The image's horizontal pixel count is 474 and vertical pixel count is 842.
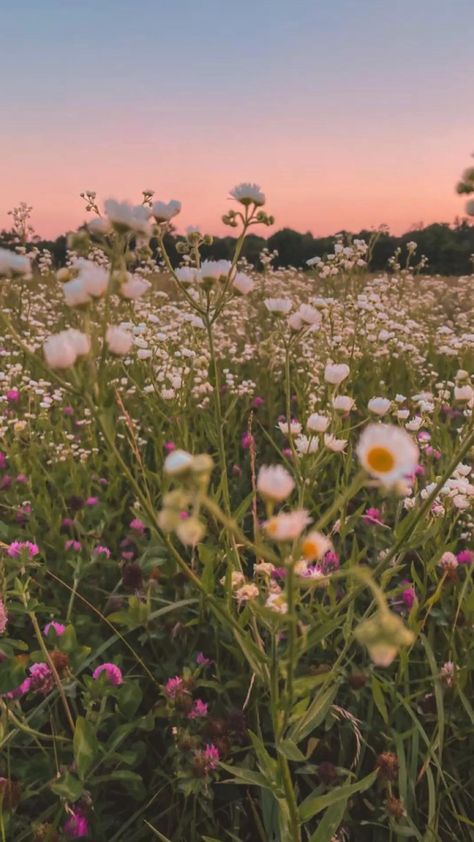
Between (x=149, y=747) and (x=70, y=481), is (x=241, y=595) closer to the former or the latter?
(x=149, y=747)

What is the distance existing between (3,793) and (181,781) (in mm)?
433

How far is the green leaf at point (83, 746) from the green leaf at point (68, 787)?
0.07 ft

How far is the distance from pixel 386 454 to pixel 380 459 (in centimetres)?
1

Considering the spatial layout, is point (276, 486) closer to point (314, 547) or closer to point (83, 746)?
point (314, 547)

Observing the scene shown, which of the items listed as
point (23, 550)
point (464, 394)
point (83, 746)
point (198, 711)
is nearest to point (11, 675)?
point (83, 746)

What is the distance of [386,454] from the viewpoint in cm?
93

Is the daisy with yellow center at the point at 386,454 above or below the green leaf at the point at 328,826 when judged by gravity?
above

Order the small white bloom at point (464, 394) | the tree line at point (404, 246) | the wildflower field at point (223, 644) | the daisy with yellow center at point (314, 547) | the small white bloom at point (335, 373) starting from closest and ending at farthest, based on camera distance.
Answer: the daisy with yellow center at point (314, 547), the wildflower field at point (223, 644), the small white bloom at point (335, 373), the small white bloom at point (464, 394), the tree line at point (404, 246)

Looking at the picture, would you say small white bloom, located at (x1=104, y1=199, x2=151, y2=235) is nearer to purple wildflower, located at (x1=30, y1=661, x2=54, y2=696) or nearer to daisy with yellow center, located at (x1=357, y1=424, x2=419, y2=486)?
daisy with yellow center, located at (x1=357, y1=424, x2=419, y2=486)

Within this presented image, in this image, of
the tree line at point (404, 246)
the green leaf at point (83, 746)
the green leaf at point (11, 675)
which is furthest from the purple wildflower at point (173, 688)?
the tree line at point (404, 246)

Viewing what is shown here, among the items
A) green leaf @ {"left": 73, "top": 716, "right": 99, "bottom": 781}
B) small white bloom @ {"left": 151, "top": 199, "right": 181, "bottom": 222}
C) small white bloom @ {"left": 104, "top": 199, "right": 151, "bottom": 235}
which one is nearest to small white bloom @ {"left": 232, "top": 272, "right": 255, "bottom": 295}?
small white bloom @ {"left": 151, "top": 199, "right": 181, "bottom": 222}

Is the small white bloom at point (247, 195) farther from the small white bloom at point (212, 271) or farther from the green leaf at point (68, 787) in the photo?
the green leaf at point (68, 787)

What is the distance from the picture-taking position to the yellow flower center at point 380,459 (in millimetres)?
910

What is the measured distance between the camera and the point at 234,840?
161cm
